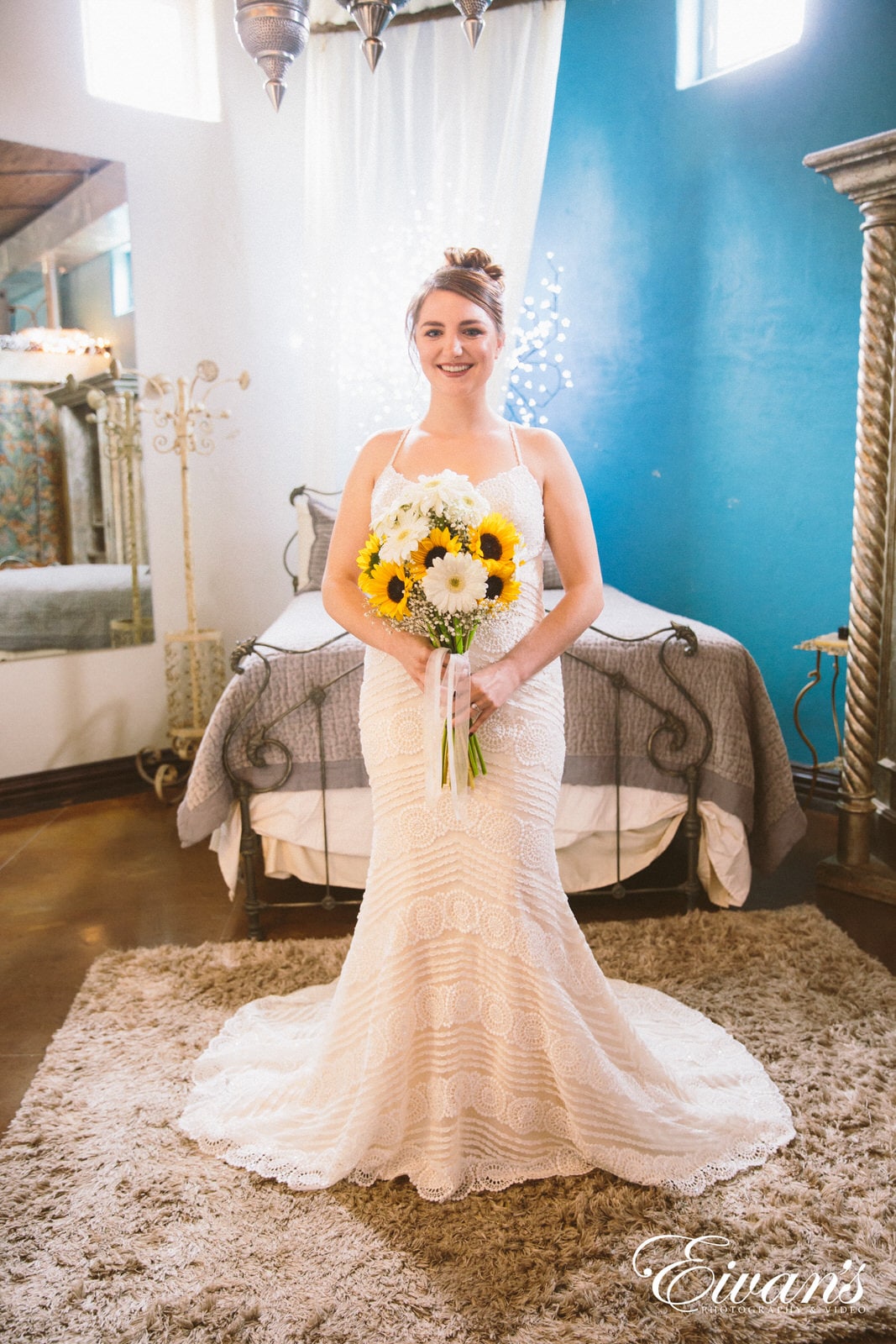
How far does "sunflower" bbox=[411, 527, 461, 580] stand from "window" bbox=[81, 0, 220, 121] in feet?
13.0

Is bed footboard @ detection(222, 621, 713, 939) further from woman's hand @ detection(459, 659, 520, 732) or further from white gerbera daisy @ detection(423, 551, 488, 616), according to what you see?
white gerbera daisy @ detection(423, 551, 488, 616)

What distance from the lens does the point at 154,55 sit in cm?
493

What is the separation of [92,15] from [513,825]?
181 inches

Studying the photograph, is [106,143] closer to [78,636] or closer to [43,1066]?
[78,636]

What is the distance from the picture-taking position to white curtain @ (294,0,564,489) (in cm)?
483

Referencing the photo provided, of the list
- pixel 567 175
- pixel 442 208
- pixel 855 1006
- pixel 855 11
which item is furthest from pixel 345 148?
pixel 855 1006

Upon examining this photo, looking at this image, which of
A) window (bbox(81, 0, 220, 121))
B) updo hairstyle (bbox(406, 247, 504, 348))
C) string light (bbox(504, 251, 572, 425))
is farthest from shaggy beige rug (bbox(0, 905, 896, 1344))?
window (bbox(81, 0, 220, 121))

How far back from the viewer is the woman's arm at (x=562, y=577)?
196 cm

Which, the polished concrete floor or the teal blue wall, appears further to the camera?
the teal blue wall

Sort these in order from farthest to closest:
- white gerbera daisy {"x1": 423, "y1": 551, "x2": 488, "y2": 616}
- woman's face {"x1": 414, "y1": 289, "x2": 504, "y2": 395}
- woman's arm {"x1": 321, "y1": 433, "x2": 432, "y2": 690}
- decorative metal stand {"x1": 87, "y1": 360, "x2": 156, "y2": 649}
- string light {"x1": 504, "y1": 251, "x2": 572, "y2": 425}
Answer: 1. string light {"x1": 504, "y1": 251, "x2": 572, "y2": 425}
2. decorative metal stand {"x1": 87, "y1": 360, "x2": 156, "y2": 649}
3. woman's arm {"x1": 321, "y1": 433, "x2": 432, "y2": 690}
4. woman's face {"x1": 414, "y1": 289, "x2": 504, "y2": 395}
5. white gerbera daisy {"x1": 423, "y1": 551, "x2": 488, "y2": 616}

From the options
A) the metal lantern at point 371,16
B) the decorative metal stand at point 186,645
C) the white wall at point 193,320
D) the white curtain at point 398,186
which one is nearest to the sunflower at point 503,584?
the metal lantern at point 371,16

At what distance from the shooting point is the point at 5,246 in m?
4.41

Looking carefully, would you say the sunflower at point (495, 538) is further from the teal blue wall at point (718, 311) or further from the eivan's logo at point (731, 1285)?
the teal blue wall at point (718, 311)

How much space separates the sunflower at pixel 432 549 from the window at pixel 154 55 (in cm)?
396
